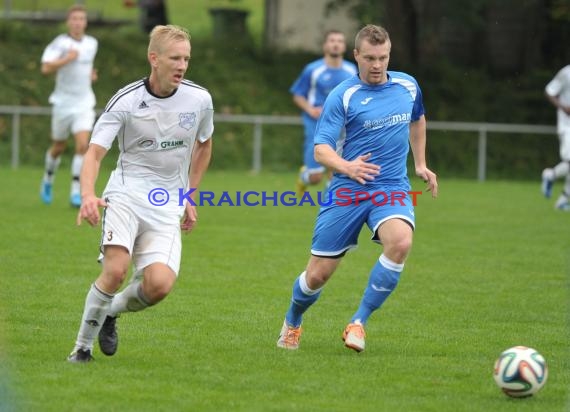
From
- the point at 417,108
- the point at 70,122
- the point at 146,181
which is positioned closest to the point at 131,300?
the point at 146,181

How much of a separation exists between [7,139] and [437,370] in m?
18.9

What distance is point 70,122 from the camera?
51.4 ft

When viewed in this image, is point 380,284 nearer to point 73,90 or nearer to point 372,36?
point 372,36

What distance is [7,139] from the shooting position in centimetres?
2453

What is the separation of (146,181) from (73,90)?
30.3 feet

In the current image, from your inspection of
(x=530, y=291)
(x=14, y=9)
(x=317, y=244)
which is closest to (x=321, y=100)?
(x=530, y=291)

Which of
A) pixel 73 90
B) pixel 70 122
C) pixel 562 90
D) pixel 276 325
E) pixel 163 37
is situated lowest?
pixel 276 325

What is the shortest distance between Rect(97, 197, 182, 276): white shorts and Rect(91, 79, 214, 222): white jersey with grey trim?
64 mm

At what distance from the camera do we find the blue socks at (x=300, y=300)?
7.50 metres

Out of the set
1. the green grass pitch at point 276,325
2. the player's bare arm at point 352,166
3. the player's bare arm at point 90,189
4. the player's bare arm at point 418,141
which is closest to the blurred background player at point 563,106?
the green grass pitch at point 276,325

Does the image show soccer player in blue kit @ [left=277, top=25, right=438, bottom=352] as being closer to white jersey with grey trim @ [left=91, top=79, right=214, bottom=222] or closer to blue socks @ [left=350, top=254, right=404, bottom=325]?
blue socks @ [left=350, top=254, right=404, bottom=325]

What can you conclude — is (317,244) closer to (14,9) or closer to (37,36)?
(37,36)

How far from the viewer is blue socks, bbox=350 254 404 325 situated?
7.32 metres

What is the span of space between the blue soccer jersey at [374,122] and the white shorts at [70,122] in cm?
848
